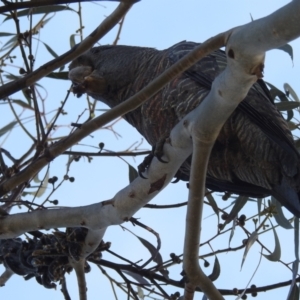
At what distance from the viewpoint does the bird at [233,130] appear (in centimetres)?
252

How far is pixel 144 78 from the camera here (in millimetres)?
2939

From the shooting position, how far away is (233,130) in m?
2.62

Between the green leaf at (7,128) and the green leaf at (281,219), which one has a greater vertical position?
the green leaf at (7,128)

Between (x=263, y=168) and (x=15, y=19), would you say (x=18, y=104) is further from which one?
(x=263, y=168)

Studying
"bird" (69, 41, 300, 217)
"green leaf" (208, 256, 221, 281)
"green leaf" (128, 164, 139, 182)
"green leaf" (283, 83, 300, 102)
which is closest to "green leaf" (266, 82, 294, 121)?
"green leaf" (283, 83, 300, 102)

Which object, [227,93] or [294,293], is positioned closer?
[227,93]

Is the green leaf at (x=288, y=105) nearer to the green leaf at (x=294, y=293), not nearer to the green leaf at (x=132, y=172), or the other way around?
the green leaf at (x=132, y=172)

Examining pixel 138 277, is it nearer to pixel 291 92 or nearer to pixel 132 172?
pixel 132 172

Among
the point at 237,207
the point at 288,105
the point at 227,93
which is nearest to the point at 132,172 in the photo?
the point at 237,207

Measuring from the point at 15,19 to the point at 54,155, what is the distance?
636mm

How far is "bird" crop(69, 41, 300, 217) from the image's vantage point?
2.52m

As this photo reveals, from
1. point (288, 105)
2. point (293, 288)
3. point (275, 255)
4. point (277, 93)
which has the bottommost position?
point (293, 288)

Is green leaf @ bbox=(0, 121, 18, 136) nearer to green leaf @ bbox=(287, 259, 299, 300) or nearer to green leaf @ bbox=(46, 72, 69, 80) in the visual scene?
green leaf @ bbox=(46, 72, 69, 80)

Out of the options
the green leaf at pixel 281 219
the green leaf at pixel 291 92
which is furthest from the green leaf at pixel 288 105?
the green leaf at pixel 281 219
